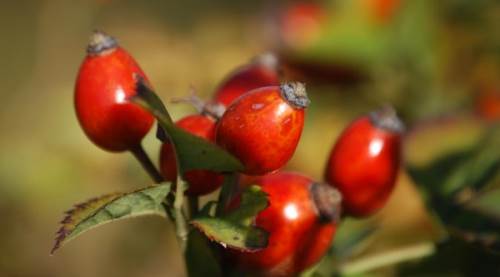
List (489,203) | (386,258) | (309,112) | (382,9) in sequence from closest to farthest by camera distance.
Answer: (386,258) < (489,203) < (309,112) < (382,9)

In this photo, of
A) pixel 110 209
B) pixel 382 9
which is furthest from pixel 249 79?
pixel 382 9

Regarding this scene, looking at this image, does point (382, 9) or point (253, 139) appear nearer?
point (253, 139)

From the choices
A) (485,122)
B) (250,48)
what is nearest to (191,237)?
(485,122)

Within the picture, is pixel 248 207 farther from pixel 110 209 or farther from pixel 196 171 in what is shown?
pixel 110 209

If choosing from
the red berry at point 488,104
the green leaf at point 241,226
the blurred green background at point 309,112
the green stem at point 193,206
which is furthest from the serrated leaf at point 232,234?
the red berry at point 488,104

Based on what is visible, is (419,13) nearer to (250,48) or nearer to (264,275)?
(250,48)

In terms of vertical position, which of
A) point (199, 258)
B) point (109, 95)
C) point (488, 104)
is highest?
point (109, 95)
